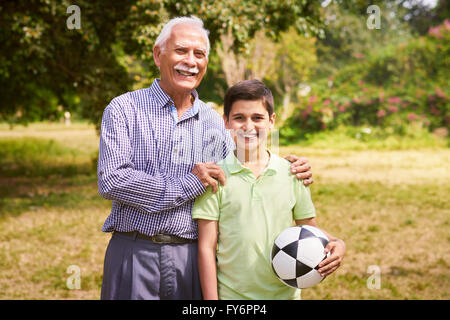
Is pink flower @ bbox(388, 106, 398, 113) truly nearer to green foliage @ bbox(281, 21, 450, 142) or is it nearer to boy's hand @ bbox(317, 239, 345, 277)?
green foliage @ bbox(281, 21, 450, 142)

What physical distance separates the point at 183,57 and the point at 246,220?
82 centimetres

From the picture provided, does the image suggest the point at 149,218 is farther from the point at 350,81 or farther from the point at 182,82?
the point at 350,81

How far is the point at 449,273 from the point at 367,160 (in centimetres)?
1065

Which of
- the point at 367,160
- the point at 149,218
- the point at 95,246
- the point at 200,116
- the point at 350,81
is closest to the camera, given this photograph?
the point at 149,218

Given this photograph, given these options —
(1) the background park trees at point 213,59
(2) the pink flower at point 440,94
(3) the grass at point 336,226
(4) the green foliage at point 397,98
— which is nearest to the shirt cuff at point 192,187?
(3) the grass at point 336,226

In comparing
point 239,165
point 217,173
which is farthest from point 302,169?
point 217,173

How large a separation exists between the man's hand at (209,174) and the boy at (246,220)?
52mm

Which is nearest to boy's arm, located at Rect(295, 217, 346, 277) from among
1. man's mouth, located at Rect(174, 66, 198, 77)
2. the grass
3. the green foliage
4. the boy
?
the boy

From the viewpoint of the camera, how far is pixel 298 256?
2.41m

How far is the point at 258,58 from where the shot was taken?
81.8 ft

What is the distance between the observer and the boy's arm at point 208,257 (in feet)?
8.15

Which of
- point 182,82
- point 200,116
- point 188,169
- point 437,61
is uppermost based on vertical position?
point 437,61

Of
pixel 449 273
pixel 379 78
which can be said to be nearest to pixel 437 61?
pixel 379 78

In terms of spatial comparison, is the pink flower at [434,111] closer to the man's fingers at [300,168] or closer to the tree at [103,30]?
the tree at [103,30]
